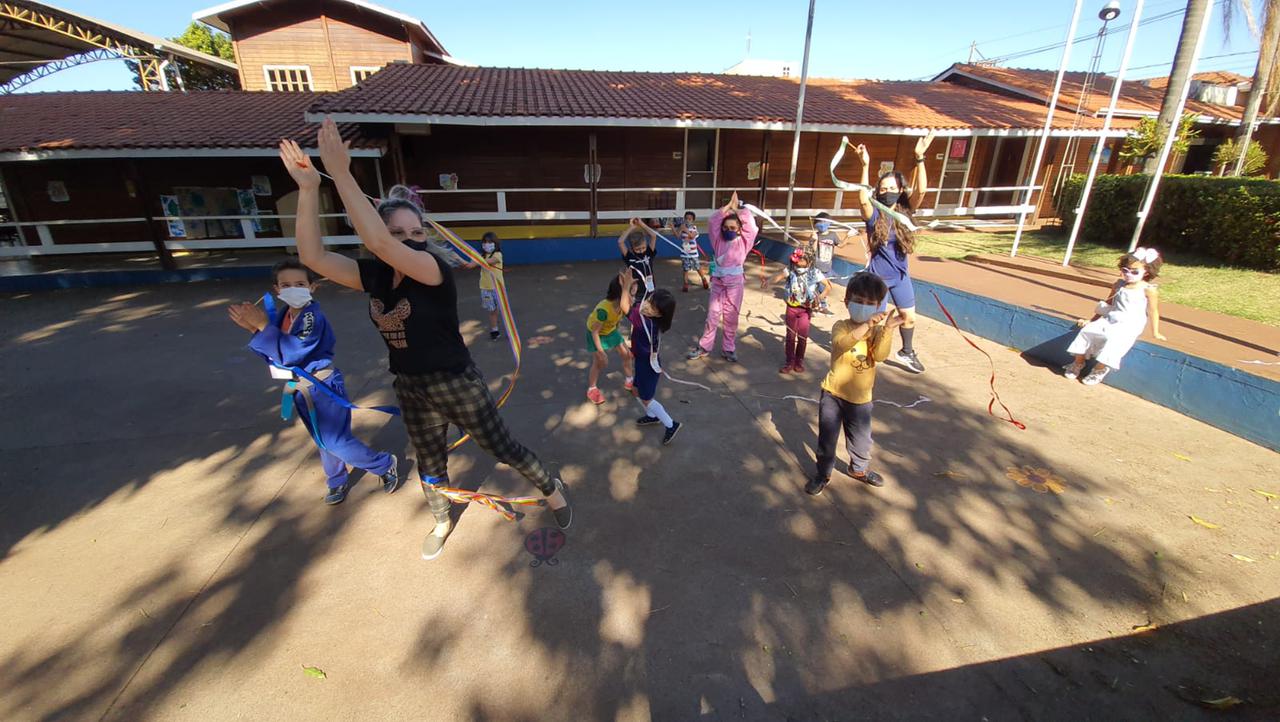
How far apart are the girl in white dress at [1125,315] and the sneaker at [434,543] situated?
6.05 m

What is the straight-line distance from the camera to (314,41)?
55.0 ft

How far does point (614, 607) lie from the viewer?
278cm

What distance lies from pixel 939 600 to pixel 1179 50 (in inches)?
526

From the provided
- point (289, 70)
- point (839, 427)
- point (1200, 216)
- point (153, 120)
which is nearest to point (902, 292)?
point (839, 427)

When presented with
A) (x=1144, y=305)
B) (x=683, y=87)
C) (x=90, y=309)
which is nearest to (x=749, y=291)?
(x=1144, y=305)

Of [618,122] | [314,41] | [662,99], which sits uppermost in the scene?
[314,41]

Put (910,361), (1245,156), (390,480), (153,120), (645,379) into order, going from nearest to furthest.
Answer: (390,480)
(645,379)
(910,361)
(153,120)
(1245,156)

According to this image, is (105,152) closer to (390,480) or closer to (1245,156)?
(390,480)

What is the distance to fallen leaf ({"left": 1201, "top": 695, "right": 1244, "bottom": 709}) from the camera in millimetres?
2229

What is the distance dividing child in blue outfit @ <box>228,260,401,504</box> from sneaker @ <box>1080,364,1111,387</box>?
658 cm

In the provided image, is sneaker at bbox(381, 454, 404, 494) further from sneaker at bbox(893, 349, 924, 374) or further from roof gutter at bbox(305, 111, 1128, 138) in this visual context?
roof gutter at bbox(305, 111, 1128, 138)

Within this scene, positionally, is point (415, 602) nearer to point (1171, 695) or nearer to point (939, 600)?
point (939, 600)

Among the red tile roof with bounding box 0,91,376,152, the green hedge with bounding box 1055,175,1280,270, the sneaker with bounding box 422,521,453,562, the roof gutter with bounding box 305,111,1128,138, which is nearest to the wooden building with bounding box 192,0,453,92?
the red tile roof with bounding box 0,91,376,152

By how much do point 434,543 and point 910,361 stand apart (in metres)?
5.03
